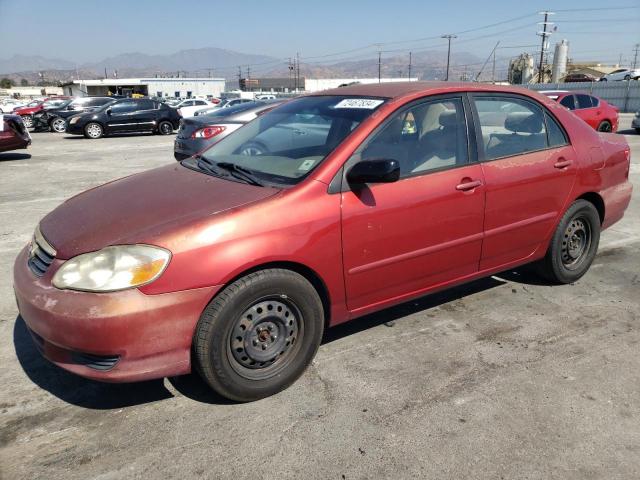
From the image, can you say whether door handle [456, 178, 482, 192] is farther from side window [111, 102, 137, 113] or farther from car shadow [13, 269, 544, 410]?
side window [111, 102, 137, 113]

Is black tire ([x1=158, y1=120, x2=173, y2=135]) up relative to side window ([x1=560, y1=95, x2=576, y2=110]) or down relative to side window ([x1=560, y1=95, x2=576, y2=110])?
down

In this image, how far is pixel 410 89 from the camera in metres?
3.46

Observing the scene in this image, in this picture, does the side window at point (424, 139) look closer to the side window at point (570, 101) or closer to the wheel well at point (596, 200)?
the wheel well at point (596, 200)

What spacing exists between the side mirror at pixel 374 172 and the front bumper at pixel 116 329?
1.00 m

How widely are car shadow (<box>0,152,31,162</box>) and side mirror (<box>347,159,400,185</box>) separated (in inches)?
498

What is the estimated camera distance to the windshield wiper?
3033 mm

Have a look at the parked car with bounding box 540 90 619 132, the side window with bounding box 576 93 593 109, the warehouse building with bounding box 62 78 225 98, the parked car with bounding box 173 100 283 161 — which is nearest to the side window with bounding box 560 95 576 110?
the parked car with bounding box 540 90 619 132

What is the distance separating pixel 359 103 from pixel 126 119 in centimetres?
1811

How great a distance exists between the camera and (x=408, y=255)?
3217 mm

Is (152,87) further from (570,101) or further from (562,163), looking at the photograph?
(562,163)

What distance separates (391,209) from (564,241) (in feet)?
6.43

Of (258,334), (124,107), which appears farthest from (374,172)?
(124,107)

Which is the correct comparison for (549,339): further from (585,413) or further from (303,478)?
(303,478)

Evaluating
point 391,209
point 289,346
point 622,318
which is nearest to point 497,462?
point 289,346
